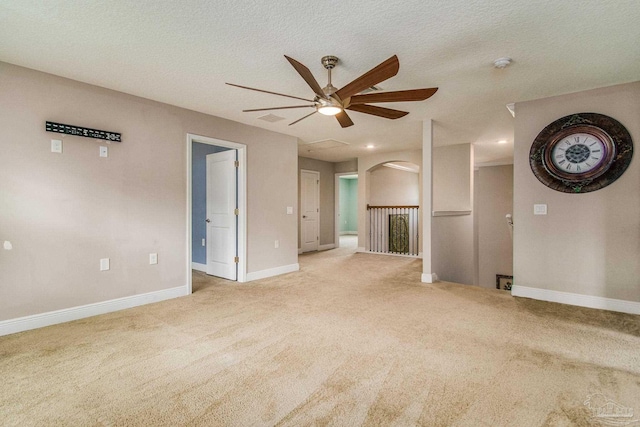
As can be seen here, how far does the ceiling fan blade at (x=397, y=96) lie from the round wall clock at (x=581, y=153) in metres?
2.18

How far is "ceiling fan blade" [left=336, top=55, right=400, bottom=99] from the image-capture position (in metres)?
1.99

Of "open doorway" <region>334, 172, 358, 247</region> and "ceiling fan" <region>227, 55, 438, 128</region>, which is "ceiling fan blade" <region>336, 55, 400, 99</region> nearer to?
"ceiling fan" <region>227, 55, 438, 128</region>

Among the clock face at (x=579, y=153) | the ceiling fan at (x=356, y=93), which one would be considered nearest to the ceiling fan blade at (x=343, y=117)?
the ceiling fan at (x=356, y=93)

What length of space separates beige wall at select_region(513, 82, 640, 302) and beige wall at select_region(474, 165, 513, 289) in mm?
4507

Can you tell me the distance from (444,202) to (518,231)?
262 centimetres

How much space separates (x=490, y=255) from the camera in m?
8.09

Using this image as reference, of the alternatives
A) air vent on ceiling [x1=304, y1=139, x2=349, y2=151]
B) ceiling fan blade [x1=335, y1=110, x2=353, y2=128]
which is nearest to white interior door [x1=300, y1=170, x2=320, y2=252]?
air vent on ceiling [x1=304, y1=139, x2=349, y2=151]

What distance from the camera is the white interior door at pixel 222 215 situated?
4707 mm

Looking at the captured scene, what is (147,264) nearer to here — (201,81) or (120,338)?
(120,338)

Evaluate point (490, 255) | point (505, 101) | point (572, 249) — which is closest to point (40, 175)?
point (505, 101)

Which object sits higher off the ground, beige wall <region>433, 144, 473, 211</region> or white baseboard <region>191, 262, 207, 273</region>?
beige wall <region>433, 144, 473, 211</region>

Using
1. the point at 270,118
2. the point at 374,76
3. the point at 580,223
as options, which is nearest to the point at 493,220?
the point at 580,223

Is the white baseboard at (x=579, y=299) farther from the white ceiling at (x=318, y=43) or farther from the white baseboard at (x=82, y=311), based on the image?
the white baseboard at (x=82, y=311)

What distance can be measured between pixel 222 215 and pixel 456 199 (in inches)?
183
